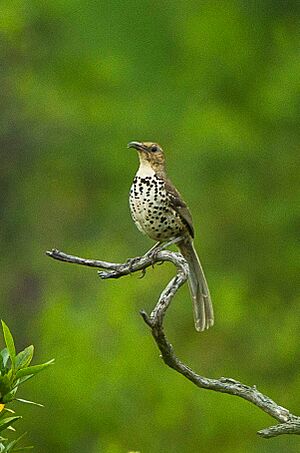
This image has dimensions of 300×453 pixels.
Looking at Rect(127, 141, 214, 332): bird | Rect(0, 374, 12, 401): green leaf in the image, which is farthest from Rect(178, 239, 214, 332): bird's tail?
Rect(0, 374, 12, 401): green leaf

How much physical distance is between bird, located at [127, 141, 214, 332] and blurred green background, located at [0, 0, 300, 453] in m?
4.71

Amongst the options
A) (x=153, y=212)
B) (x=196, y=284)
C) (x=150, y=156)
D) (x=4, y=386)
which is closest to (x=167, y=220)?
A: (x=153, y=212)

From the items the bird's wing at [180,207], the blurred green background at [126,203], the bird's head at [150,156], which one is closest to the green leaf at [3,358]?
the bird's wing at [180,207]

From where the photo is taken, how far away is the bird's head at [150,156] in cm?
553

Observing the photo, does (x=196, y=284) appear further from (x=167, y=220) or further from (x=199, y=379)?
(x=199, y=379)

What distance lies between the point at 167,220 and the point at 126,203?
7116mm

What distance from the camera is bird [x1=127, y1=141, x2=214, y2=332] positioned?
5160mm

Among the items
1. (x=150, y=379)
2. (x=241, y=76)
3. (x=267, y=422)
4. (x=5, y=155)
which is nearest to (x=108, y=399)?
(x=150, y=379)

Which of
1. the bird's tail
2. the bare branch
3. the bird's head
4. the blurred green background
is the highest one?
the bird's head

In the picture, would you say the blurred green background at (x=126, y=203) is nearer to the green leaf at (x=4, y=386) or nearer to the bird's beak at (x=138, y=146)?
the bird's beak at (x=138, y=146)

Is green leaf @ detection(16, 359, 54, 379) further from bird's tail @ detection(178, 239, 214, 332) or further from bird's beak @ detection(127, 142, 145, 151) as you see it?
bird's beak @ detection(127, 142, 145, 151)

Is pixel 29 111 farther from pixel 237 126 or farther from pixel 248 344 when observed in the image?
pixel 248 344

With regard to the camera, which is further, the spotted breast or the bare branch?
the spotted breast

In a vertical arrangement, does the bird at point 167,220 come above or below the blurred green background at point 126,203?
above
